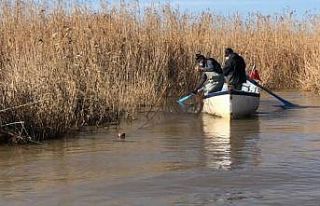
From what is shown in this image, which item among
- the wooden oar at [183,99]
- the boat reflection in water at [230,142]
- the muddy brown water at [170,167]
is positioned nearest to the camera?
the muddy brown water at [170,167]

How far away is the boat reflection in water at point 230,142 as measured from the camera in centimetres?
991

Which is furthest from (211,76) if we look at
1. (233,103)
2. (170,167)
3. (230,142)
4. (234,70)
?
(170,167)

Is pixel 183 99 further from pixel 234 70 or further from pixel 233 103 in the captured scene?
pixel 233 103

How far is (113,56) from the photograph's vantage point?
1612 cm

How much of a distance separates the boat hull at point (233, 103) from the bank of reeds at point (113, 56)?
1.69 metres

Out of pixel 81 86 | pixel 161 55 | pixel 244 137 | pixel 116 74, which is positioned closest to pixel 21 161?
pixel 81 86

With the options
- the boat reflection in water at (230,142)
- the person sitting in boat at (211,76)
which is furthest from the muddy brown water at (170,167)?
the person sitting in boat at (211,76)

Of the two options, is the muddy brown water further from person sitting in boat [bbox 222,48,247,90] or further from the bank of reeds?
person sitting in boat [bbox 222,48,247,90]

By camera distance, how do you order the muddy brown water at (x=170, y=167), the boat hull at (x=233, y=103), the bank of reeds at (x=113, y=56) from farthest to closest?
1. the boat hull at (x=233, y=103)
2. the bank of reeds at (x=113, y=56)
3. the muddy brown water at (x=170, y=167)

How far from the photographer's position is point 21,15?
17.5 m

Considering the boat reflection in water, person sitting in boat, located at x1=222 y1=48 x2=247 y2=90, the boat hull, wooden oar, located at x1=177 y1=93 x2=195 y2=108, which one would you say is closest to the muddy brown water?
the boat reflection in water

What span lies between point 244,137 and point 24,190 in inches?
230

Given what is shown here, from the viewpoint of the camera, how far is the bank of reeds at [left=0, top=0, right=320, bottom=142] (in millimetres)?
12195

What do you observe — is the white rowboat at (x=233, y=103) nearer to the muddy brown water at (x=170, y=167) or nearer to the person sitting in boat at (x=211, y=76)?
the person sitting in boat at (x=211, y=76)
